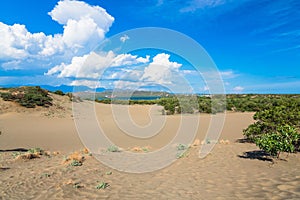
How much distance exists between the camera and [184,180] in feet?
24.0

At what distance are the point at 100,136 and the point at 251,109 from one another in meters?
24.8

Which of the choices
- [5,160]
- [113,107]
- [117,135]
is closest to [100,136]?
[117,135]

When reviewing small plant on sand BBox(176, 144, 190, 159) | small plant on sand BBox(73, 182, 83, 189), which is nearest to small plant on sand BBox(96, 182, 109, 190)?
small plant on sand BBox(73, 182, 83, 189)

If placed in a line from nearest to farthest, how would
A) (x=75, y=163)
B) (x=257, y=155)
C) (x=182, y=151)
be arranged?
1. (x=75, y=163)
2. (x=257, y=155)
3. (x=182, y=151)

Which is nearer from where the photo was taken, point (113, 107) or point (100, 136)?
point (100, 136)

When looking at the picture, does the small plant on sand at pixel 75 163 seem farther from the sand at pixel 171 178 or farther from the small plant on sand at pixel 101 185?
the small plant on sand at pixel 101 185

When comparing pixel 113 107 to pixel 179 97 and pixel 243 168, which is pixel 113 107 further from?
pixel 243 168

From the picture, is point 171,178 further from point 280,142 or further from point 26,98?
point 26,98

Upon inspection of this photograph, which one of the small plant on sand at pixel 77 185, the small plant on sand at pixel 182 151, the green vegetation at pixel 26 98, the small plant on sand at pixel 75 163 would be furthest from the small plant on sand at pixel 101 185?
the green vegetation at pixel 26 98

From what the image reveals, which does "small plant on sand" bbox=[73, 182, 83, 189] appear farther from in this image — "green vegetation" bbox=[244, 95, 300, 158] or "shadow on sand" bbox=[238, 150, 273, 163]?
"shadow on sand" bbox=[238, 150, 273, 163]

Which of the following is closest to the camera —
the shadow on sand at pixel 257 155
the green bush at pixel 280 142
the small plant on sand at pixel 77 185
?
the small plant on sand at pixel 77 185

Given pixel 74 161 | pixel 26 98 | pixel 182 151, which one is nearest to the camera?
pixel 74 161

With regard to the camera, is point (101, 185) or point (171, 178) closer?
point (101, 185)

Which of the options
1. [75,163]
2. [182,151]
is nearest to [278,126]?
[182,151]
